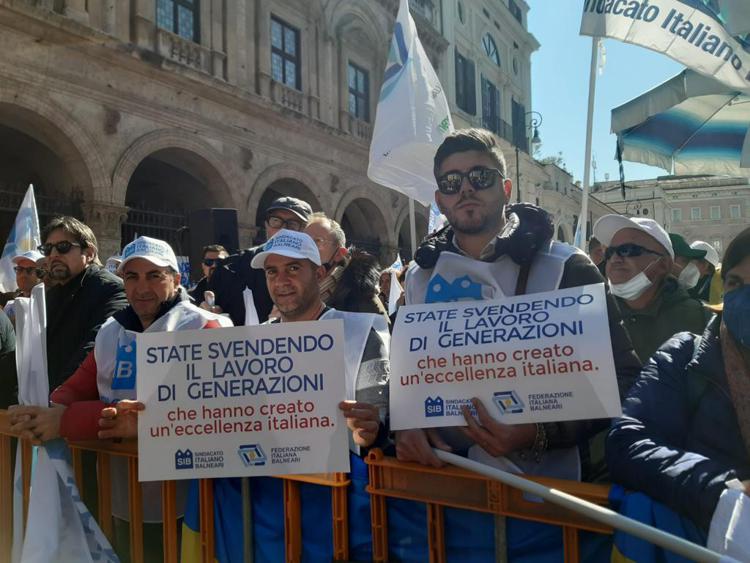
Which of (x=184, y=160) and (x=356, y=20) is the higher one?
(x=356, y=20)

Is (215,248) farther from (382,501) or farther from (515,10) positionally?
(515,10)

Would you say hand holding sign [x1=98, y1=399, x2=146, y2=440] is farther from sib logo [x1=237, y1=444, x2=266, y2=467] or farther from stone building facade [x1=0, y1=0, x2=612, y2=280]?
stone building facade [x1=0, y1=0, x2=612, y2=280]

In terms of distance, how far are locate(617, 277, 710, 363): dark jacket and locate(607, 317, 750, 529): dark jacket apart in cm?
113

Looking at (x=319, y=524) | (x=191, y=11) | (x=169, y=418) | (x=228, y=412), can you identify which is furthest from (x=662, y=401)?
(x=191, y=11)

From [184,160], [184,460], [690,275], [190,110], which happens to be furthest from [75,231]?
[184,160]

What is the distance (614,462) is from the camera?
1861 millimetres

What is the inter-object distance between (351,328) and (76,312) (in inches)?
77.7

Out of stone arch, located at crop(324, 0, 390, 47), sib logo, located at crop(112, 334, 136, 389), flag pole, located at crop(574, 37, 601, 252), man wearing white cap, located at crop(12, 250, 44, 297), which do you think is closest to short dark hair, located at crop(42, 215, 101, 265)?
sib logo, located at crop(112, 334, 136, 389)

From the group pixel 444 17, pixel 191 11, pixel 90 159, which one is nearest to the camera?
pixel 90 159

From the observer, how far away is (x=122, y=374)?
2.80 metres

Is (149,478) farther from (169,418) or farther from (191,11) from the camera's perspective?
(191,11)

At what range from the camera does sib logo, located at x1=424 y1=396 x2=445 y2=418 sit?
2086mm

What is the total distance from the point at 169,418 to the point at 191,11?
13.9 meters

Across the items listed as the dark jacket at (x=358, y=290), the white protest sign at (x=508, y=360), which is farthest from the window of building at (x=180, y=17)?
the white protest sign at (x=508, y=360)
